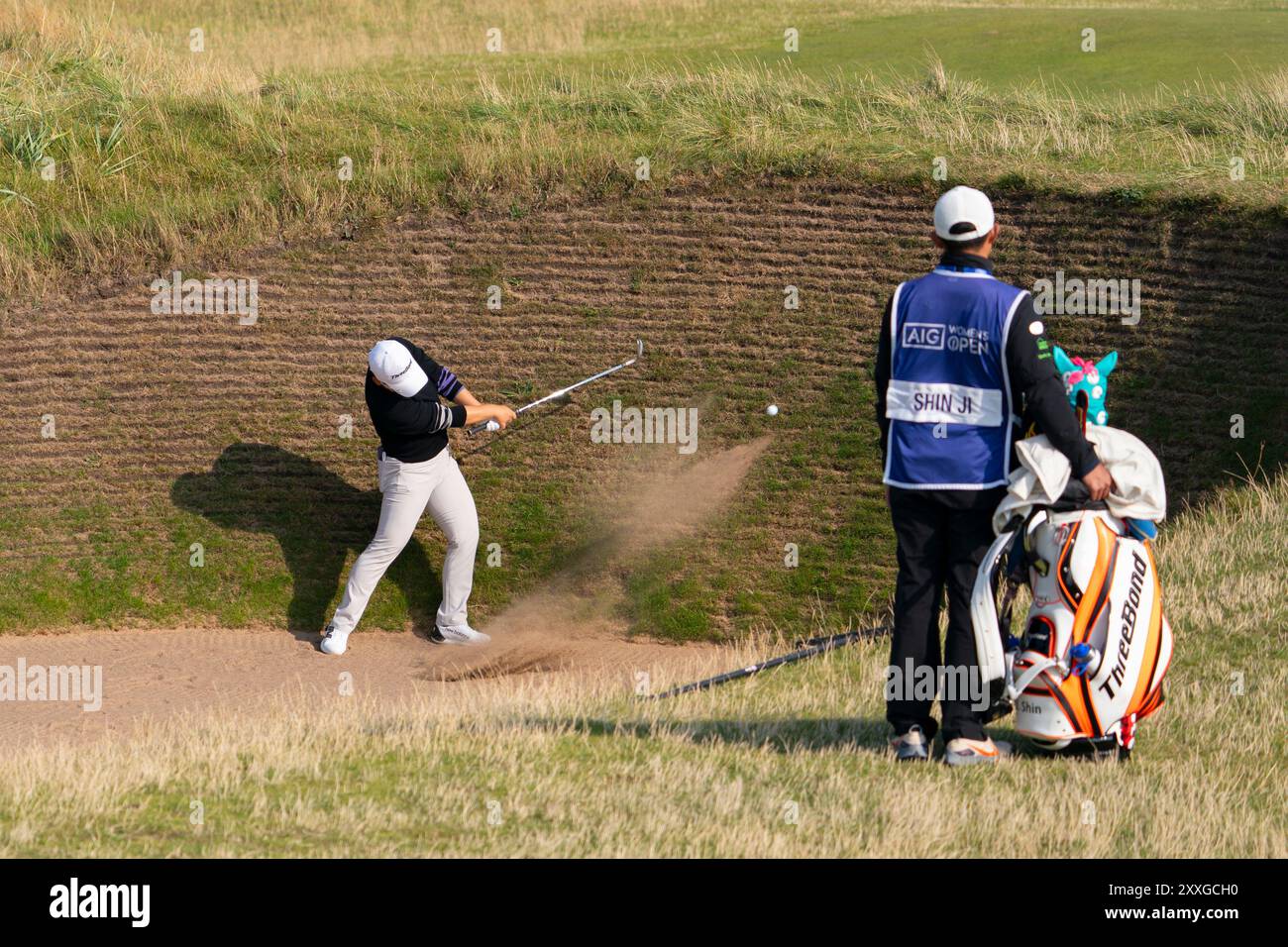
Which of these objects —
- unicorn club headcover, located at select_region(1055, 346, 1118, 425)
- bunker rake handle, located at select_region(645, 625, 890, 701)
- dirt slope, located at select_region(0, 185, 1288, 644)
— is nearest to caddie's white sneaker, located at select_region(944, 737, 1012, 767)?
unicorn club headcover, located at select_region(1055, 346, 1118, 425)

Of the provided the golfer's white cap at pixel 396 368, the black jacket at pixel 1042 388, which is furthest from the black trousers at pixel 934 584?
the golfer's white cap at pixel 396 368

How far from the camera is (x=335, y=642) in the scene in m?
11.9

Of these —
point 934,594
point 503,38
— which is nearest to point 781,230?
point 934,594

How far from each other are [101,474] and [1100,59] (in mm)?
14396

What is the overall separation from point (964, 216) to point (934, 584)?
A: 1.66 m

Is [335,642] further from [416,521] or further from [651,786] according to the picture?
[651,786]

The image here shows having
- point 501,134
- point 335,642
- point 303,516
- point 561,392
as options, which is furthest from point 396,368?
point 501,134

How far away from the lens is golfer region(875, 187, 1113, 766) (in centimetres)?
652

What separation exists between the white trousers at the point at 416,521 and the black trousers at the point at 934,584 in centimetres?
542

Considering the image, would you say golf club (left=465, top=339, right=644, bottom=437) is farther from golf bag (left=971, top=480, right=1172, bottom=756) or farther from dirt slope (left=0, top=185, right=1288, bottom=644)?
golf bag (left=971, top=480, right=1172, bottom=756)

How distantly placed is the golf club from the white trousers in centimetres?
38

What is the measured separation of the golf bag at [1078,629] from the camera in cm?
657

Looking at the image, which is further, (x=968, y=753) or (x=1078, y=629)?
(x=968, y=753)

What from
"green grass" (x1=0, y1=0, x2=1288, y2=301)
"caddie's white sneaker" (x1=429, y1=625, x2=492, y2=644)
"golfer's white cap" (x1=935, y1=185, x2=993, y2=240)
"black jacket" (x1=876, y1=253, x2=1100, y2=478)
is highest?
"green grass" (x1=0, y1=0, x2=1288, y2=301)
